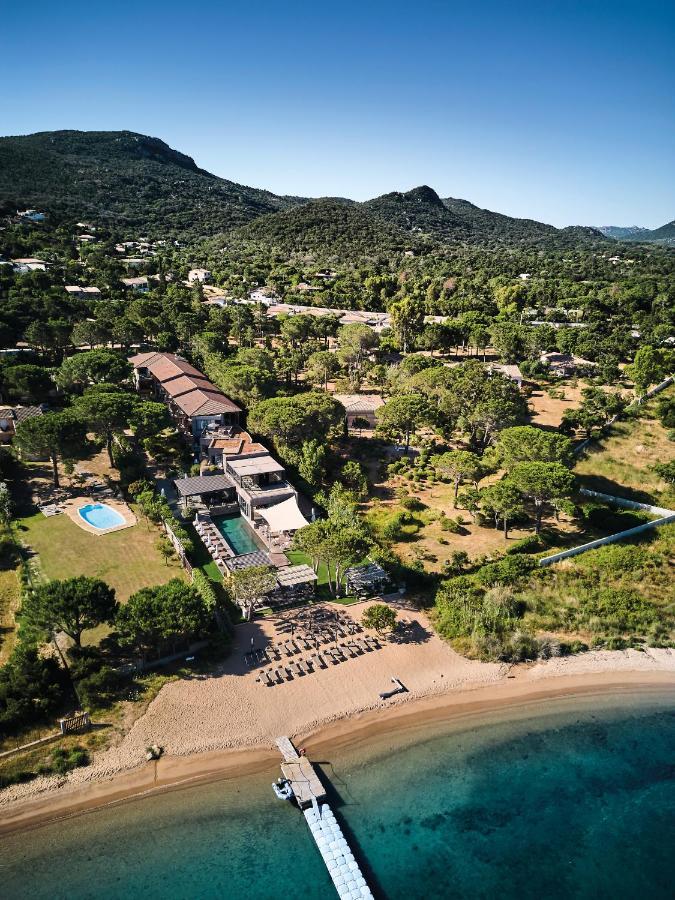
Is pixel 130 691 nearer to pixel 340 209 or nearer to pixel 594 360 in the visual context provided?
pixel 594 360

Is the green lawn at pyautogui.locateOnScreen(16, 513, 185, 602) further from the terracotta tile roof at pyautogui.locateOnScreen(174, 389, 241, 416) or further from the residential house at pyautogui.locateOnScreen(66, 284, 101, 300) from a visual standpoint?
the residential house at pyautogui.locateOnScreen(66, 284, 101, 300)

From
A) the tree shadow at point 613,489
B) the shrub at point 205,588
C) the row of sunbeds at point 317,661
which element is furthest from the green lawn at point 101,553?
the tree shadow at point 613,489

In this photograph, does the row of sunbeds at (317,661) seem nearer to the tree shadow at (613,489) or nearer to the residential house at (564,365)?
the tree shadow at (613,489)

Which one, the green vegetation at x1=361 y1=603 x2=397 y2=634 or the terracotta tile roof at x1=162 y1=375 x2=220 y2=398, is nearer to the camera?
the green vegetation at x1=361 y1=603 x2=397 y2=634

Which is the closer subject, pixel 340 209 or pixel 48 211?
pixel 48 211

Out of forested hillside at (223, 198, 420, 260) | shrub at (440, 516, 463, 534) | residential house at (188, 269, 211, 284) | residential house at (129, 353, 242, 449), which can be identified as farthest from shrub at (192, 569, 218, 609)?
forested hillside at (223, 198, 420, 260)

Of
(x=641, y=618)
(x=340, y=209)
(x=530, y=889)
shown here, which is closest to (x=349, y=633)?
(x=530, y=889)

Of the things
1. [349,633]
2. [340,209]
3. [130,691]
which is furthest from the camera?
[340,209]
